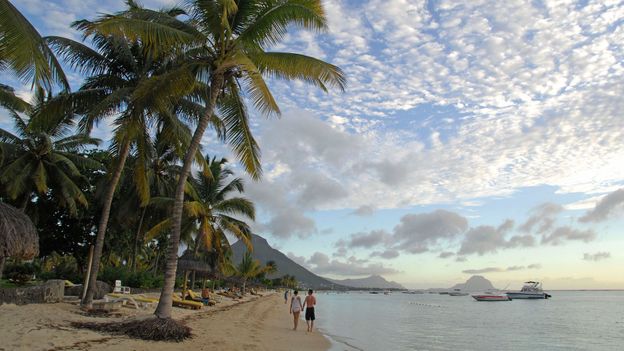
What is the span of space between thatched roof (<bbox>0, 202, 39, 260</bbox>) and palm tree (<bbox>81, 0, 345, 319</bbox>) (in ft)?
10.1

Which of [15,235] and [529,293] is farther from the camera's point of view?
[529,293]

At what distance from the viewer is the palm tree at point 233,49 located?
10.3 m

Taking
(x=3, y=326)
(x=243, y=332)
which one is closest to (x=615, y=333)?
(x=243, y=332)

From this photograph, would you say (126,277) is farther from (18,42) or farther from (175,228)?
(18,42)

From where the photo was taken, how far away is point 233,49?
11.2 m

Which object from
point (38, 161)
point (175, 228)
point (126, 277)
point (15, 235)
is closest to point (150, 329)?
point (175, 228)

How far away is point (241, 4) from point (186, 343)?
8415 millimetres

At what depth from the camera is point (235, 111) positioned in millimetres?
12391

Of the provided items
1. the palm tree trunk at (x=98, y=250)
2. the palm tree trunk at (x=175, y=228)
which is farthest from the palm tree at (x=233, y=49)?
the palm tree trunk at (x=98, y=250)

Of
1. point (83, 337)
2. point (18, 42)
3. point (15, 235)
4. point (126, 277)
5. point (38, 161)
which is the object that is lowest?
point (83, 337)

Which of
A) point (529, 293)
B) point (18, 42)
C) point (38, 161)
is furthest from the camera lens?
point (529, 293)

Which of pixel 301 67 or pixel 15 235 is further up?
pixel 301 67

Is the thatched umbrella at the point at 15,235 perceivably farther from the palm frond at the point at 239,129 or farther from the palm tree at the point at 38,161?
the palm tree at the point at 38,161

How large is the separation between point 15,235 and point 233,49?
656 cm
